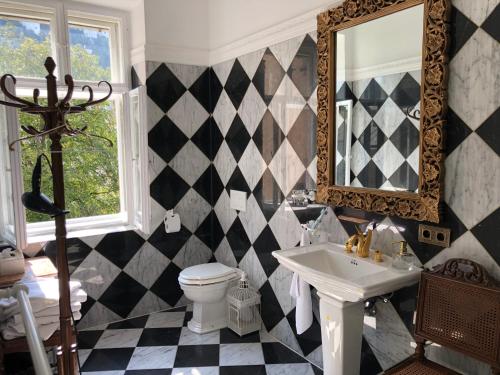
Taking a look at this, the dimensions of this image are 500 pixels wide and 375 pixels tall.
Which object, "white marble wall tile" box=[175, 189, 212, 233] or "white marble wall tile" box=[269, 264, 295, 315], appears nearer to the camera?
"white marble wall tile" box=[269, 264, 295, 315]

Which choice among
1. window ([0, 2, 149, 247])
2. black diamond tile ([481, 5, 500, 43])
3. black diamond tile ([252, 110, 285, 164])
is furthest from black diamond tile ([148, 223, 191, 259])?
black diamond tile ([481, 5, 500, 43])

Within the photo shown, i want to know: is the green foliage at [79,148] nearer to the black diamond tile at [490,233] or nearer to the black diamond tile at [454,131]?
the black diamond tile at [454,131]

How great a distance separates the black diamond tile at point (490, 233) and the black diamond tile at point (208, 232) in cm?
237

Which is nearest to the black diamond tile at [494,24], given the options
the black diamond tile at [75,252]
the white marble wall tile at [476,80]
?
the white marble wall tile at [476,80]

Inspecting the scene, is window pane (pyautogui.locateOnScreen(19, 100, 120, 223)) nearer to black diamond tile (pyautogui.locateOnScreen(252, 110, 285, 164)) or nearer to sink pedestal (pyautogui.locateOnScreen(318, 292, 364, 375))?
black diamond tile (pyautogui.locateOnScreen(252, 110, 285, 164))

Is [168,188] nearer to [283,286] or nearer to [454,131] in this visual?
[283,286]

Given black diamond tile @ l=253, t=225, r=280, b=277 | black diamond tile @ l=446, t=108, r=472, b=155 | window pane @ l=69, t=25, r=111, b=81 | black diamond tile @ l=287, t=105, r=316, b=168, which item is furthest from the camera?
window pane @ l=69, t=25, r=111, b=81

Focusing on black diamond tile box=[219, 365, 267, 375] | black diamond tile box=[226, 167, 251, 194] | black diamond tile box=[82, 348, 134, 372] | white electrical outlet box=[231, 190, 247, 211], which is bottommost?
black diamond tile box=[219, 365, 267, 375]

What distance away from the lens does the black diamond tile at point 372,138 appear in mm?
2131

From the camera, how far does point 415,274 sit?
6.11ft

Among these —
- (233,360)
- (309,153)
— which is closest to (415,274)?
(309,153)

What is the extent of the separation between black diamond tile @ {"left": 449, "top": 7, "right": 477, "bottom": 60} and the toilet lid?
6.96ft

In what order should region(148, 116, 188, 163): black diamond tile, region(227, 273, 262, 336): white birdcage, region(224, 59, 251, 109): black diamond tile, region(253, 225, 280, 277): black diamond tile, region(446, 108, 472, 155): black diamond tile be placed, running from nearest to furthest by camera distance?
region(446, 108, 472, 155): black diamond tile
region(253, 225, 280, 277): black diamond tile
region(227, 273, 262, 336): white birdcage
region(224, 59, 251, 109): black diamond tile
region(148, 116, 188, 163): black diamond tile

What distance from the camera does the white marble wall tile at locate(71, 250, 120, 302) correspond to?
3195 millimetres
